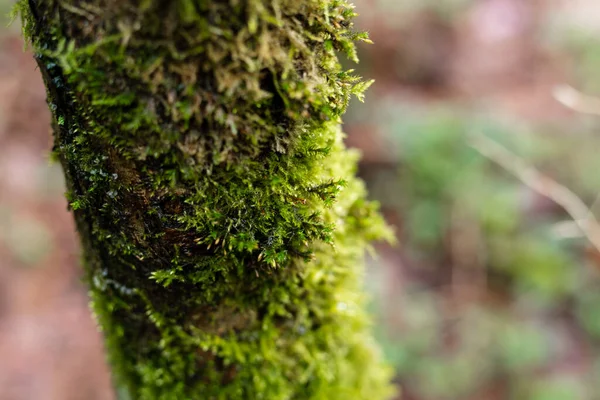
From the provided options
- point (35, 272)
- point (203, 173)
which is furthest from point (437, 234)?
point (203, 173)

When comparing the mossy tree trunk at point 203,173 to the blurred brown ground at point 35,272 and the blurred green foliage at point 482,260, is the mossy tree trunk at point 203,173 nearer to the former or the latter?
the blurred brown ground at point 35,272

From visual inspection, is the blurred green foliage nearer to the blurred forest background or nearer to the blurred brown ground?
the blurred forest background

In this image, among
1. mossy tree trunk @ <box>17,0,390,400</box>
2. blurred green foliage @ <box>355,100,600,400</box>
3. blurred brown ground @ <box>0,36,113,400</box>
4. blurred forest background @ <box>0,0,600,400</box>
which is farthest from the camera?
blurred green foliage @ <box>355,100,600,400</box>

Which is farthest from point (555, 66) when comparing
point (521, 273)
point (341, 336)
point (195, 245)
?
point (195, 245)

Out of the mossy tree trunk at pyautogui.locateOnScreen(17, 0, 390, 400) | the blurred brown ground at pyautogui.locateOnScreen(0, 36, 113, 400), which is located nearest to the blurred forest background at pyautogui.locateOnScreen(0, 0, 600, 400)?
the blurred brown ground at pyautogui.locateOnScreen(0, 36, 113, 400)

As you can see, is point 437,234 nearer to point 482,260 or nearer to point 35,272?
point 482,260

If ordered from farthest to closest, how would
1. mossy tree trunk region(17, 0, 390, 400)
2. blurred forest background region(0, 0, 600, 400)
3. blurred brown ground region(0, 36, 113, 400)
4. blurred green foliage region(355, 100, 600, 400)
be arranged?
blurred green foliage region(355, 100, 600, 400), blurred forest background region(0, 0, 600, 400), blurred brown ground region(0, 36, 113, 400), mossy tree trunk region(17, 0, 390, 400)

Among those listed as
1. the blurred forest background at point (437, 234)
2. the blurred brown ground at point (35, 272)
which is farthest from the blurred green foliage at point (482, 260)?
the blurred brown ground at point (35, 272)

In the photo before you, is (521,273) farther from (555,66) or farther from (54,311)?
(54,311)
